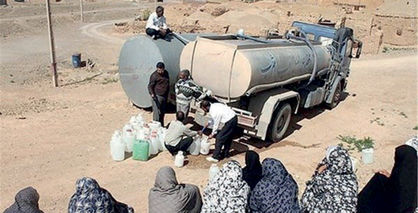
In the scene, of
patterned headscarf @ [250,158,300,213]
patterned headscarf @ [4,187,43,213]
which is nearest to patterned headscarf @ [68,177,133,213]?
patterned headscarf @ [4,187,43,213]

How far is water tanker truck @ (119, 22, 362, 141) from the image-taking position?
342 inches

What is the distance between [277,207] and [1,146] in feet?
20.6

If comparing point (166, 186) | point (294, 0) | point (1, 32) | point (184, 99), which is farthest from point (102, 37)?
point (166, 186)

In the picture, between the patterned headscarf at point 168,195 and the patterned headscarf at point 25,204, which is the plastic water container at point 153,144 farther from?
the patterned headscarf at point 25,204

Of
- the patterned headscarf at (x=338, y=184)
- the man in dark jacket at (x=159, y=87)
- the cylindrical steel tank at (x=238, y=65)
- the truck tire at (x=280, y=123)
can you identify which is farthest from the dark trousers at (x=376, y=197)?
the man in dark jacket at (x=159, y=87)

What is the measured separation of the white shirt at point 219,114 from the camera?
824cm

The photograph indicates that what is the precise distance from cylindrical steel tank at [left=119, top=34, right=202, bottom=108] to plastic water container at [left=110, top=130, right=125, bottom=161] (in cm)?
245

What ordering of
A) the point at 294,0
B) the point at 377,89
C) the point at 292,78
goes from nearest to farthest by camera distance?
the point at 292,78 < the point at 377,89 < the point at 294,0

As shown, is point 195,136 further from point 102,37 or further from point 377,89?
point 102,37

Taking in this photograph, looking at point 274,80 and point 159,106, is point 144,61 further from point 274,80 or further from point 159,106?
point 274,80

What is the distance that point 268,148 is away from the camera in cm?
955

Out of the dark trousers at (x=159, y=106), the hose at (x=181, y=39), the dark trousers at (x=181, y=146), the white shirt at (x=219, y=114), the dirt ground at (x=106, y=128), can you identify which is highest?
the hose at (x=181, y=39)

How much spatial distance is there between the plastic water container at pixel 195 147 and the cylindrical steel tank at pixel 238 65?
43.1 inches

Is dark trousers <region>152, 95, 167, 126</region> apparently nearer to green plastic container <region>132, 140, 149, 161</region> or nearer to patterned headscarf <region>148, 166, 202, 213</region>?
green plastic container <region>132, 140, 149, 161</region>
